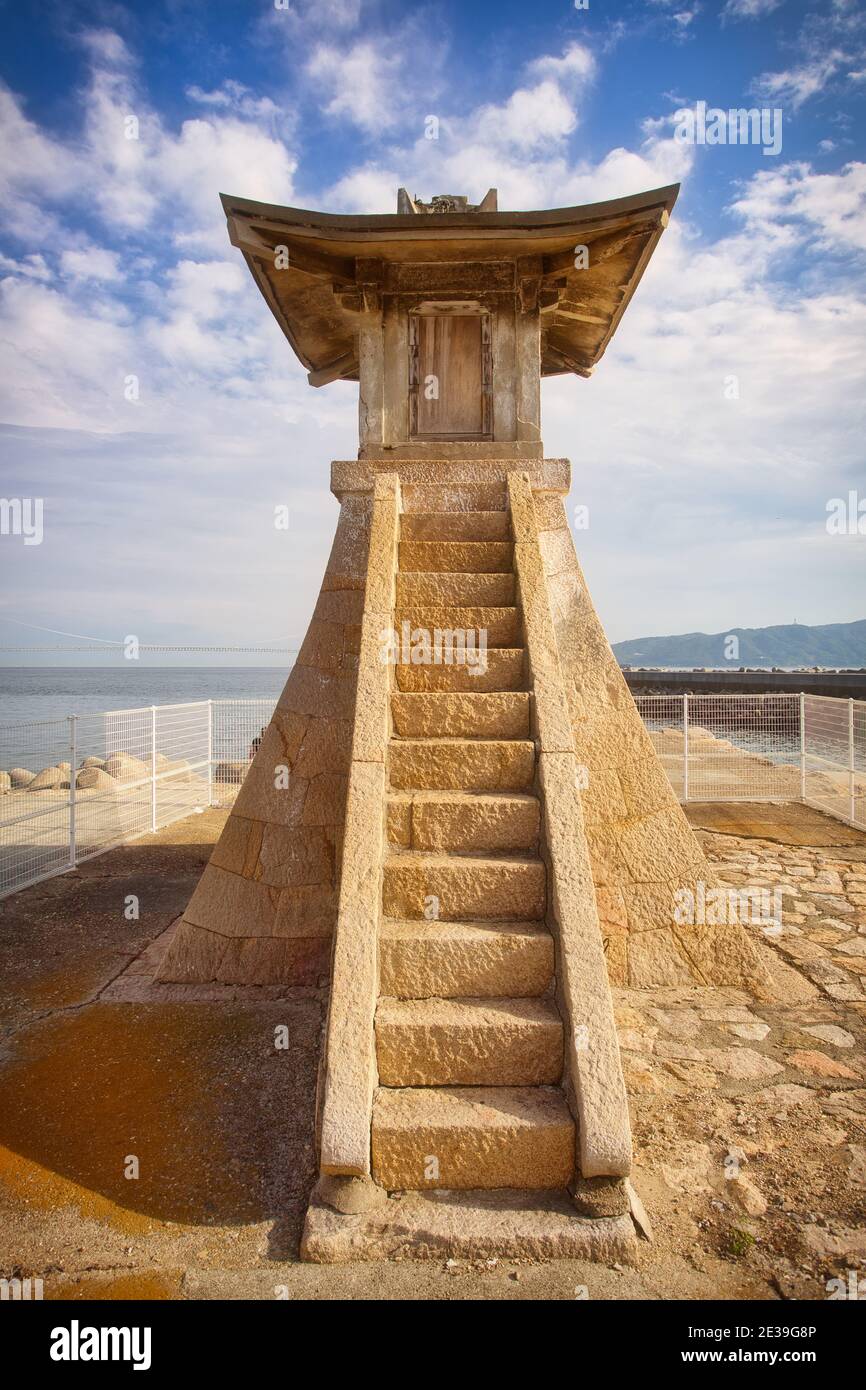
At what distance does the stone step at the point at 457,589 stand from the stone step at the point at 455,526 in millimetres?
612

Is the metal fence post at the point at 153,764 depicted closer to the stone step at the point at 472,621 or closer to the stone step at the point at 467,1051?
the stone step at the point at 472,621

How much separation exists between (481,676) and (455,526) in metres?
1.61

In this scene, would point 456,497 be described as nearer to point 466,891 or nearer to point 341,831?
point 341,831

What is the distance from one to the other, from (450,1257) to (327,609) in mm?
4199

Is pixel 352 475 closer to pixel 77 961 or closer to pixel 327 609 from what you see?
pixel 327 609

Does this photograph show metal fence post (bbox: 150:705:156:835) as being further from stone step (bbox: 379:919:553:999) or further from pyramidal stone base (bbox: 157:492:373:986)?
stone step (bbox: 379:919:553:999)

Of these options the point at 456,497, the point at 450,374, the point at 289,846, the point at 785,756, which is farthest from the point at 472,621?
the point at 785,756

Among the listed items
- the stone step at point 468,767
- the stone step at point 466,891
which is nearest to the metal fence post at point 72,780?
the stone step at point 468,767

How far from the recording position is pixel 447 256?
6.29 m

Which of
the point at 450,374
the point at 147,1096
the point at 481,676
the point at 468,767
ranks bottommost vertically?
the point at 147,1096

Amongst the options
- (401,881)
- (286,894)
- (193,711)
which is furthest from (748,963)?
(193,711)

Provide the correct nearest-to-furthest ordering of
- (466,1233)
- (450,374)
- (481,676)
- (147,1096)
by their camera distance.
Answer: (466,1233)
(147,1096)
(481,676)
(450,374)

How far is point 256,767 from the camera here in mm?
5438

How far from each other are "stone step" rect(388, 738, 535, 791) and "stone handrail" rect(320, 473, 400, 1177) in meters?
0.25
